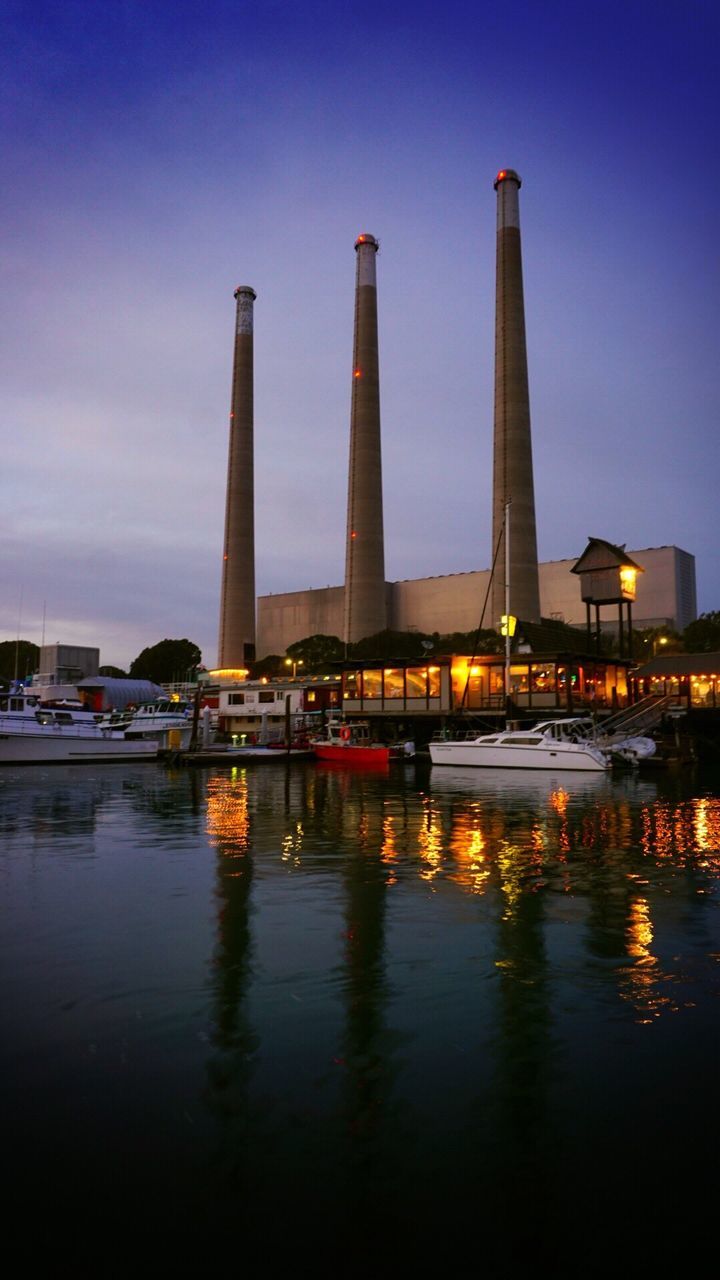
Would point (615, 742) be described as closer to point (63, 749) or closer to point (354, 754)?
point (354, 754)

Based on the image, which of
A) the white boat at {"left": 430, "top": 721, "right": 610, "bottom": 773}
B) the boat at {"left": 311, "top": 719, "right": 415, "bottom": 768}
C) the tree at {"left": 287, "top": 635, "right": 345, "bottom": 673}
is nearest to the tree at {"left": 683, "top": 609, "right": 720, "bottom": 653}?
the tree at {"left": 287, "top": 635, "right": 345, "bottom": 673}

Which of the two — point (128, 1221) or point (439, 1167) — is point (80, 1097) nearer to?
point (128, 1221)

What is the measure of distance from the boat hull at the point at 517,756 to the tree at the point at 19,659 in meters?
143

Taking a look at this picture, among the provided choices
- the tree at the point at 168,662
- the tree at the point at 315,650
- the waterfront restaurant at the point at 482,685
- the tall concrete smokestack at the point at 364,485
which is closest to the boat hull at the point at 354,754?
the waterfront restaurant at the point at 482,685

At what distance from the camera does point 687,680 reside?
7750 cm

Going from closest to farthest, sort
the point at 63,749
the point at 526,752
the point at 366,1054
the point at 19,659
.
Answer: the point at 366,1054 < the point at 526,752 < the point at 63,749 < the point at 19,659

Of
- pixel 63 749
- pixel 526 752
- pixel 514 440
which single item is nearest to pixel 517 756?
pixel 526 752

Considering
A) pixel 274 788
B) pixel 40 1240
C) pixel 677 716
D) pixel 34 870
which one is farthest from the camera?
pixel 677 716

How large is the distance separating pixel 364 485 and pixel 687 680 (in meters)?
50.3

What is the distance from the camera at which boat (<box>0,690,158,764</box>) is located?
53.0 metres

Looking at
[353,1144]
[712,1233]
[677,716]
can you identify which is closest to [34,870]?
[353,1144]

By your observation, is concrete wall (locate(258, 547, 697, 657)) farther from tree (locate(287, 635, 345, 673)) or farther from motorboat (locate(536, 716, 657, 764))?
motorboat (locate(536, 716, 657, 764))

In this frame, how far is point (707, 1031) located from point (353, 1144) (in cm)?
433

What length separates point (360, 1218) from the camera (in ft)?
17.1
